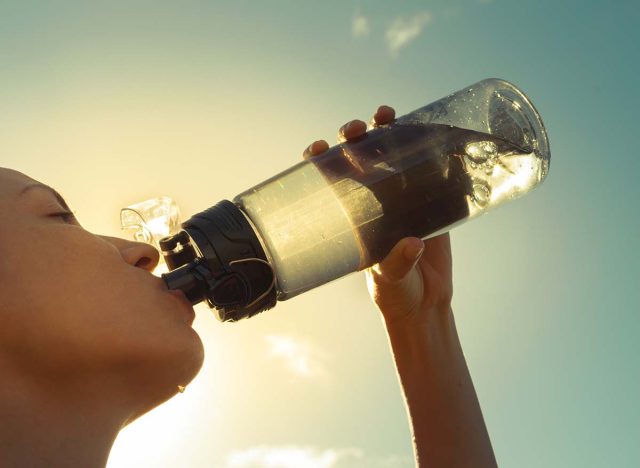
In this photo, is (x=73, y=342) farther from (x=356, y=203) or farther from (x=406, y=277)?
(x=406, y=277)

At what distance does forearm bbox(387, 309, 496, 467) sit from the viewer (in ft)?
5.83

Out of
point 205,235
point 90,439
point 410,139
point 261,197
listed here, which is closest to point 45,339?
point 90,439

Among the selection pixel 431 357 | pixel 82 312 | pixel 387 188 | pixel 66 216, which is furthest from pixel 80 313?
pixel 431 357

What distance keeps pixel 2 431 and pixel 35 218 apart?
0.52 metres

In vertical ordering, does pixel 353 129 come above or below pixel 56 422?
above

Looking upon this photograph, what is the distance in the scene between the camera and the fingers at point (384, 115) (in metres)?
1.73

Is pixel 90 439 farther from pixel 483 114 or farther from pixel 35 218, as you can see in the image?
pixel 483 114

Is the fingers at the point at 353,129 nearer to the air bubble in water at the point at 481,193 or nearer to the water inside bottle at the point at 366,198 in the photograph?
the water inside bottle at the point at 366,198

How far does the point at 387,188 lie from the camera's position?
1516 mm

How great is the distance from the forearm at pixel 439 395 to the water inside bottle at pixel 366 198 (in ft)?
1.75

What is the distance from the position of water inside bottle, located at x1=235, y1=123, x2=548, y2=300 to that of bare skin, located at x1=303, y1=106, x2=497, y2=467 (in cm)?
13

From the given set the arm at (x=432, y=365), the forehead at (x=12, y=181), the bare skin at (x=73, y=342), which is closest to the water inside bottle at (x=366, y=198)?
the arm at (x=432, y=365)

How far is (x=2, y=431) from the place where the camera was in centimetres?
108

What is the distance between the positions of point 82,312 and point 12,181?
1.62 ft
